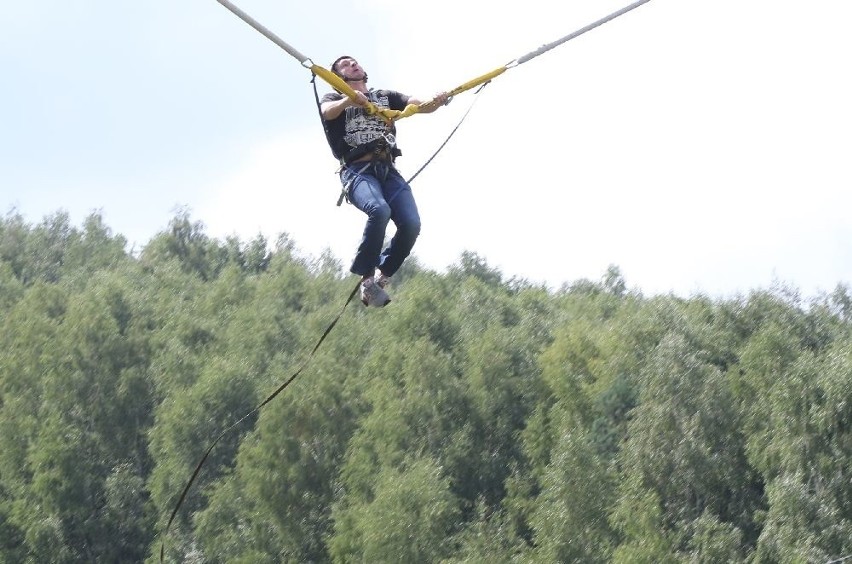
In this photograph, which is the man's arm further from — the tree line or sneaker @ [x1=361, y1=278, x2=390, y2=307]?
the tree line

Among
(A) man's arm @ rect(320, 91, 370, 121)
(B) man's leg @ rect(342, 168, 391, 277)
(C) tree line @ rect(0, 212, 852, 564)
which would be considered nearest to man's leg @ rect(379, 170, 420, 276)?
(B) man's leg @ rect(342, 168, 391, 277)

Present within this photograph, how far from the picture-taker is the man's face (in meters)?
13.5

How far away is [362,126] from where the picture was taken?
13.5 metres

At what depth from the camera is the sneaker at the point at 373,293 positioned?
14.0 meters

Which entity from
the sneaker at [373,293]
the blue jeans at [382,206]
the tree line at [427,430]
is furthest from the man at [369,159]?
the tree line at [427,430]

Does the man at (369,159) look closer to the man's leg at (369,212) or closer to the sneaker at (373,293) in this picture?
the man's leg at (369,212)

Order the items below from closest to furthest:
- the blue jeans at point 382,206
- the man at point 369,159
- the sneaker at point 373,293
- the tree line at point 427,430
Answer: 1. the blue jeans at point 382,206
2. the man at point 369,159
3. the sneaker at point 373,293
4. the tree line at point 427,430

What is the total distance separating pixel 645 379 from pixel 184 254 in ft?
164

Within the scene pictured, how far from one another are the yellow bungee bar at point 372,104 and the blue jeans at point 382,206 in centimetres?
51

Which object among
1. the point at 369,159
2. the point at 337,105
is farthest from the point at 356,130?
the point at 337,105

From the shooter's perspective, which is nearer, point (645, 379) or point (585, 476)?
point (585, 476)

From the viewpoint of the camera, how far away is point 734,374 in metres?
45.9

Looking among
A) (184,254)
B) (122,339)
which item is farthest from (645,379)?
(184,254)

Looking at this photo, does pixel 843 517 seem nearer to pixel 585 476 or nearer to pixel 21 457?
pixel 585 476
